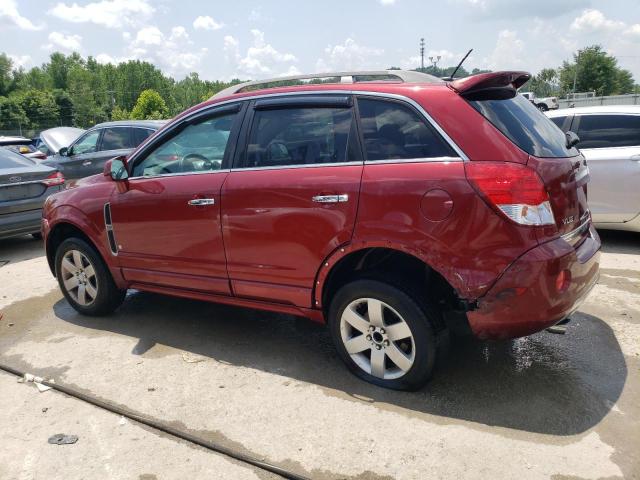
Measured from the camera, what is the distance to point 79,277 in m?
4.63

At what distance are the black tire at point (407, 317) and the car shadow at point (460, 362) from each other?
11cm

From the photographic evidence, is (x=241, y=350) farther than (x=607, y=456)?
Yes

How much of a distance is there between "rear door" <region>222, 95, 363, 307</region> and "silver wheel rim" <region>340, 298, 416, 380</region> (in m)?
0.34

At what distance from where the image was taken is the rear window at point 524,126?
2.87 m

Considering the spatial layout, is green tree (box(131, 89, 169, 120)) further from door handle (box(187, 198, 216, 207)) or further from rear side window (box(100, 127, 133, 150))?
door handle (box(187, 198, 216, 207))

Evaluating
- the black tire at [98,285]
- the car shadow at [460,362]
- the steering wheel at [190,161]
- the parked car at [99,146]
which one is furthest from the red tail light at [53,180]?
the steering wheel at [190,161]

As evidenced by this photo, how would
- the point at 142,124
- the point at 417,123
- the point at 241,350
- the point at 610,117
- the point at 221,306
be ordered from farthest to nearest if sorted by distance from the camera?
the point at 142,124
the point at 610,117
the point at 221,306
the point at 241,350
the point at 417,123

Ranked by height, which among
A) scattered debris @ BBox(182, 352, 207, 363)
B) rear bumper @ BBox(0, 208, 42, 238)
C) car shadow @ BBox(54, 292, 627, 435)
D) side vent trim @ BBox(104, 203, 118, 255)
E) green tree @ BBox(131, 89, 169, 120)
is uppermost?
green tree @ BBox(131, 89, 169, 120)

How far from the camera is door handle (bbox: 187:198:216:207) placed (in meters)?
3.61

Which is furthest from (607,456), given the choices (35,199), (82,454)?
(35,199)

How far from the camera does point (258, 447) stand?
2.78 meters

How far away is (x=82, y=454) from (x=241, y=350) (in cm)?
136

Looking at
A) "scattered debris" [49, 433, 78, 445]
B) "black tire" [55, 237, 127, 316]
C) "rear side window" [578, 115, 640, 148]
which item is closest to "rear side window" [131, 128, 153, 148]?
"black tire" [55, 237, 127, 316]

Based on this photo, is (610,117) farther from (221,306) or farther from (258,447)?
(258,447)
